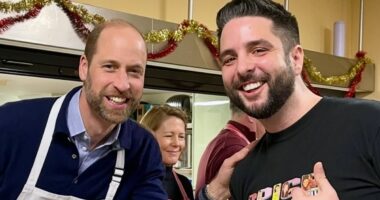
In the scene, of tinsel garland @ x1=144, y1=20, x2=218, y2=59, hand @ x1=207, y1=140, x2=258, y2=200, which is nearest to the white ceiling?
tinsel garland @ x1=144, y1=20, x2=218, y2=59

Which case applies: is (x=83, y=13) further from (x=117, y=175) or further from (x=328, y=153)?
(x=328, y=153)

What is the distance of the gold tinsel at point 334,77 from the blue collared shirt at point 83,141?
2022mm

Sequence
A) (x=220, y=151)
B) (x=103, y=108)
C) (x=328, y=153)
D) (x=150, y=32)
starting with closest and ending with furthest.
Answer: (x=328, y=153), (x=103, y=108), (x=220, y=151), (x=150, y=32)

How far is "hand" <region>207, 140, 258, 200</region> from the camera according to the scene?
4.46 feet

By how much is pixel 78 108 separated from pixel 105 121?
0.38 feet

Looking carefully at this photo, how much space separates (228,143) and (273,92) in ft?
2.83

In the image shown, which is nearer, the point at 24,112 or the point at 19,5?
the point at 24,112

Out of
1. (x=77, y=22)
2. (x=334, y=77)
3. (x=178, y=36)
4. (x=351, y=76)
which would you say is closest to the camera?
(x=77, y=22)

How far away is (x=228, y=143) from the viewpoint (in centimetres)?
197

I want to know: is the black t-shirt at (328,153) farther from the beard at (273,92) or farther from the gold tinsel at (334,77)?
the gold tinsel at (334,77)

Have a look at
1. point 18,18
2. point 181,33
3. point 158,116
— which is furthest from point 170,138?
point 18,18

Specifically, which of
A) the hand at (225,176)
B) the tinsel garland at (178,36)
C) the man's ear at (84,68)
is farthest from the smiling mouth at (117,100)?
the tinsel garland at (178,36)

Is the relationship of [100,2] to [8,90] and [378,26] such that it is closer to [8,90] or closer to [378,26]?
[8,90]

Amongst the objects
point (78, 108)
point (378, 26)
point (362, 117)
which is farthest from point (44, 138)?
point (378, 26)
